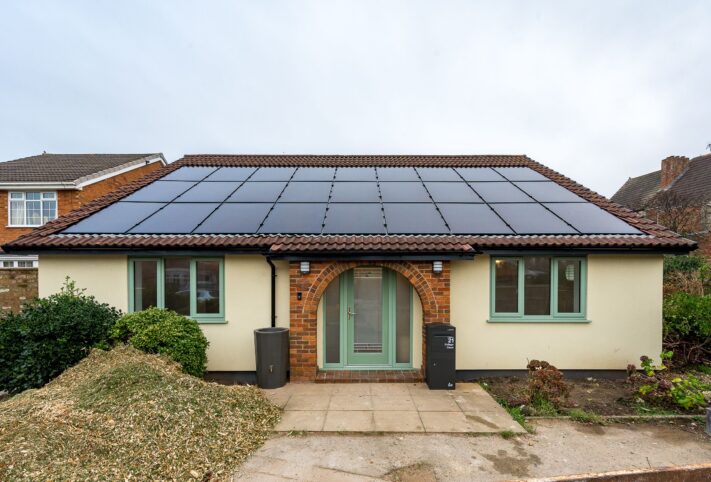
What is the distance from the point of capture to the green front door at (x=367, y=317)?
766 centimetres

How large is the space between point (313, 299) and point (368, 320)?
4.36 feet

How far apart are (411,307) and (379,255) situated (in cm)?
148

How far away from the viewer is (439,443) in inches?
192

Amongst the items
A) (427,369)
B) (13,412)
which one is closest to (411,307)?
(427,369)

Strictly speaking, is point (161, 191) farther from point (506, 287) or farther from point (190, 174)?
point (506, 287)

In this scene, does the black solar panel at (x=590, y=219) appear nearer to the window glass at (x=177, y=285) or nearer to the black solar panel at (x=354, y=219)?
the black solar panel at (x=354, y=219)

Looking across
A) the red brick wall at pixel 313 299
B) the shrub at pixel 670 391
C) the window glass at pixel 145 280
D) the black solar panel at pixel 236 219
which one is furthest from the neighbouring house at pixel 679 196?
the window glass at pixel 145 280

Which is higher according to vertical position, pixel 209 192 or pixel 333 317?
pixel 209 192

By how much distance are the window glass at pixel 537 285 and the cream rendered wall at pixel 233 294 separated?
4911 millimetres

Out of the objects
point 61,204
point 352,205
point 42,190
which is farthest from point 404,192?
point 42,190

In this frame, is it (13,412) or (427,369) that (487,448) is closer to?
(427,369)

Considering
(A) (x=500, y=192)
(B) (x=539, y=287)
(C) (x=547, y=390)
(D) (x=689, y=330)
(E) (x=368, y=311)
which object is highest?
(A) (x=500, y=192)

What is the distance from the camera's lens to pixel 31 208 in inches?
711

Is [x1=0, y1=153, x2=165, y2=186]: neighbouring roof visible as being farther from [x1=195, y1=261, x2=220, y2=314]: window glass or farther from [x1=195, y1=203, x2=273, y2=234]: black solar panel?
[x1=195, y1=261, x2=220, y2=314]: window glass
